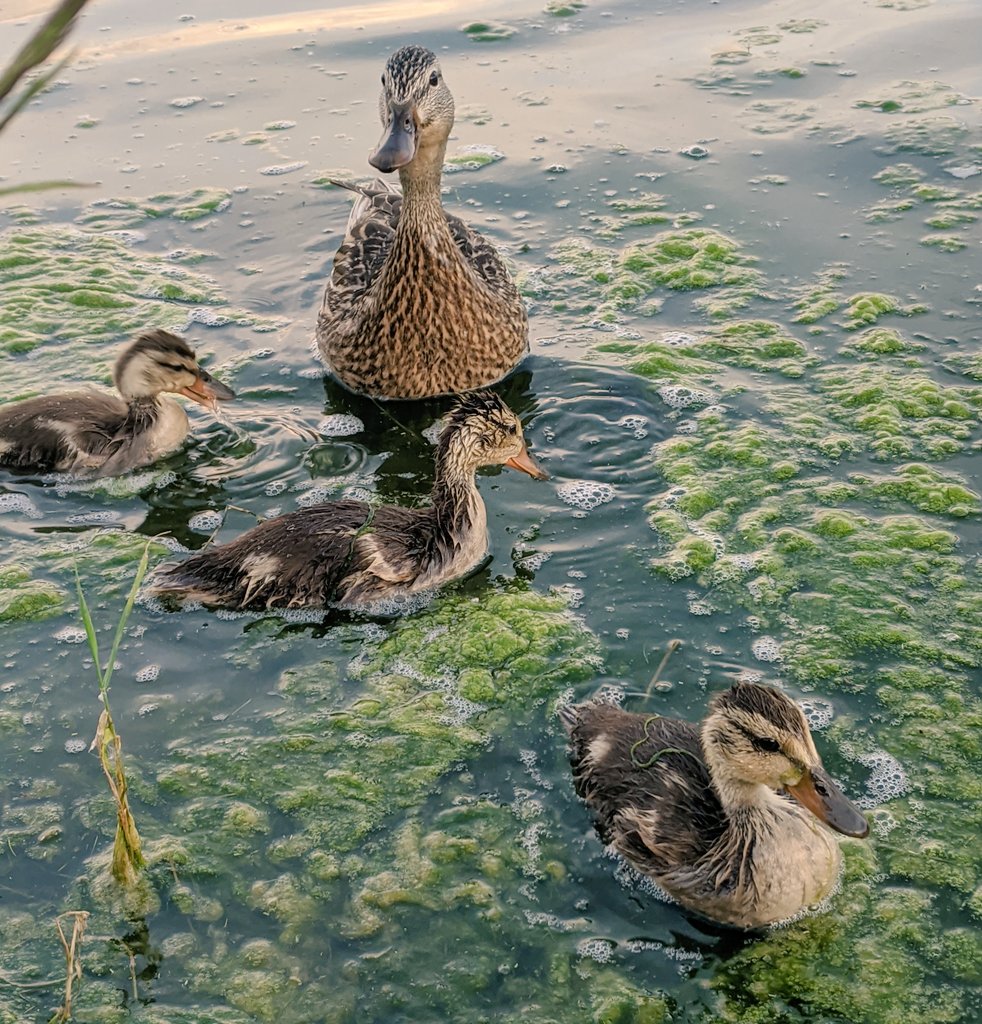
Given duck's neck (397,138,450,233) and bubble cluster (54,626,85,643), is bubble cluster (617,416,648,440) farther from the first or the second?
bubble cluster (54,626,85,643)

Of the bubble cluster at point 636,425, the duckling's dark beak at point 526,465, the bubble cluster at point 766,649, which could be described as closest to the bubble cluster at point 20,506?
the duckling's dark beak at point 526,465

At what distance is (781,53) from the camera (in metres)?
9.33

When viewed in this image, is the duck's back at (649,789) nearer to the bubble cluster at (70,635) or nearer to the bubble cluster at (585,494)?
the bubble cluster at (585,494)

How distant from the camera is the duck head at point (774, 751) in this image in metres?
3.46

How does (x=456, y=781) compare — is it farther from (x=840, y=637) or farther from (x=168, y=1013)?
(x=840, y=637)

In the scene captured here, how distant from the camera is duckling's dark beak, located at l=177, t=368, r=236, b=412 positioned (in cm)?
582

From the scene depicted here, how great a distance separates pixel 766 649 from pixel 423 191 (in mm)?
2862

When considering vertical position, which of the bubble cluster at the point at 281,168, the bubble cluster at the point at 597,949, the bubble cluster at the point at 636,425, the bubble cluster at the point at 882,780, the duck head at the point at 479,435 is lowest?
the bubble cluster at the point at 882,780

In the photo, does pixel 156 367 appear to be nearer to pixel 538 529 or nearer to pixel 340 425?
pixel 340 425

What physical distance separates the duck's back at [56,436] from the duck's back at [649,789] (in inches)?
108

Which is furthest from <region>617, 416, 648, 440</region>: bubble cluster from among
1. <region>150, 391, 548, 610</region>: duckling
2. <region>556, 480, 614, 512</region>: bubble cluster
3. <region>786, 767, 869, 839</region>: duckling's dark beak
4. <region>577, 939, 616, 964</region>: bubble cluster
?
<region>577, 939, 616, 964</region>: bubble cluster

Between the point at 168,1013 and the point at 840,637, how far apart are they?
8.33ft

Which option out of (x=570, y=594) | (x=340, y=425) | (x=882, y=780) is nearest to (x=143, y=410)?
(x=340, y=425)

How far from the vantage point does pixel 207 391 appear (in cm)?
584
